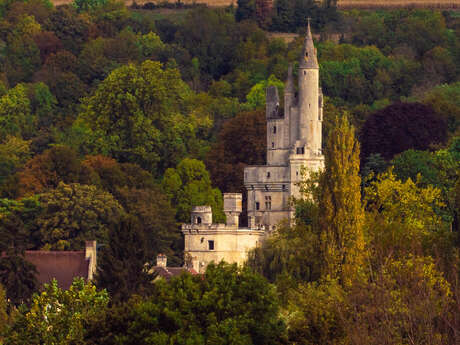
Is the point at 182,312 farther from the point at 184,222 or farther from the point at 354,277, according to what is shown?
the point at 184,222

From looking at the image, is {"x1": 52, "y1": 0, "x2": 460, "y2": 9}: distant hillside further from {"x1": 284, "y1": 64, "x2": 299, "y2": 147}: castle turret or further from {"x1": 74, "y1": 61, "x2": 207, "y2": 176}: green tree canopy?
{"x1": 284, "y1": 64, "x2": 299, "y2": 147}: castle turret

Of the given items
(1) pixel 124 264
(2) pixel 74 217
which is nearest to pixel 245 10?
(2) pixel 74 217

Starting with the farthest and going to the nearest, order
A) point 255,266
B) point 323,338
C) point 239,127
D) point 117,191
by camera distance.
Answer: point 239,127, point 117,191, point 255,266, point 323,338

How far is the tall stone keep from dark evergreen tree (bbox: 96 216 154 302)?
25.5 m

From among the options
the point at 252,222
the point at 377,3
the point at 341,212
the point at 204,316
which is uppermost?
the point at 377,3

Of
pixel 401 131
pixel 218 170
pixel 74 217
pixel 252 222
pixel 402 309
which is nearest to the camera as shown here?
pixel 402 309

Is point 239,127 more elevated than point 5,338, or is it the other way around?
point 239,127

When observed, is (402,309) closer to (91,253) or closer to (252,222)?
(91,253)

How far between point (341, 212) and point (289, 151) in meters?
27.9

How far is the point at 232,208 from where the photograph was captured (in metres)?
106

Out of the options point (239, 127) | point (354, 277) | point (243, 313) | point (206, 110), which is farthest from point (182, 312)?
point (206, 110)

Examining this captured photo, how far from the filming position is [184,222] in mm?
113188

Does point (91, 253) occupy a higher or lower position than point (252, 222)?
lower

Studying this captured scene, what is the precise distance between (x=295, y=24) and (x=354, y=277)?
97.3 m
